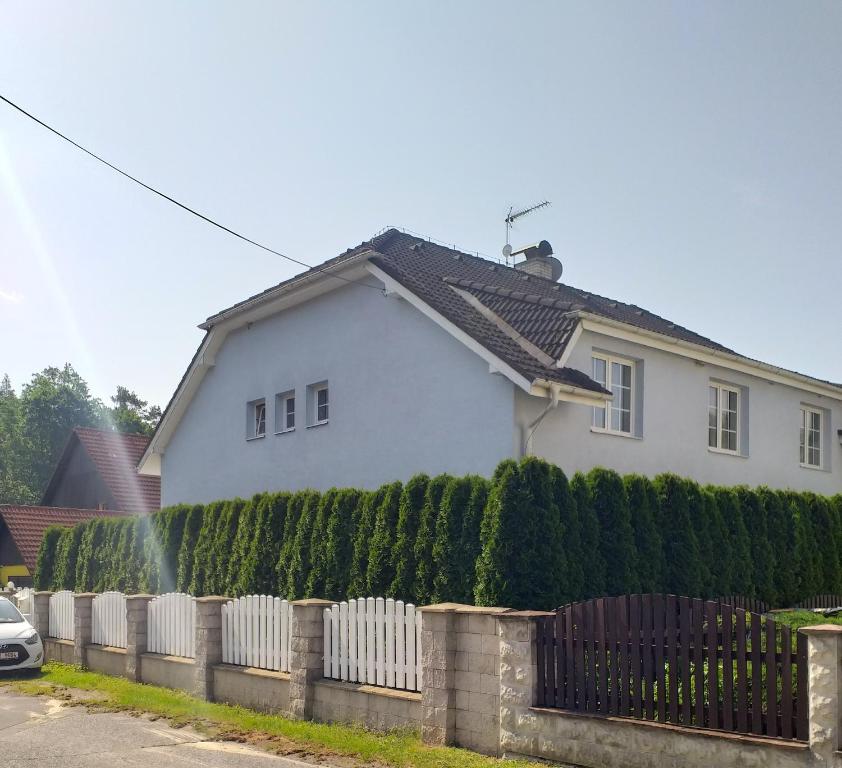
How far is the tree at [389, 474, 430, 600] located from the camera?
11703mm

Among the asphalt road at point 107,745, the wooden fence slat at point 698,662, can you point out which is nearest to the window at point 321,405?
the asphalt road at point 107,745

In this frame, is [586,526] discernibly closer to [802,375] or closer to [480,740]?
[480,740]

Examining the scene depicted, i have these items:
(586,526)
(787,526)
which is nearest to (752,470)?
(787,526)

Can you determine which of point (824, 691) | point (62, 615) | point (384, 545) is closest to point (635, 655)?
point (824, 691)

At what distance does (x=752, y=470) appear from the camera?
19531mm

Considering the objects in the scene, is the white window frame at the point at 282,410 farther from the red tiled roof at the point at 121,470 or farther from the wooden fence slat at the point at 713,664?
the red tiled roof at the point at 121,470

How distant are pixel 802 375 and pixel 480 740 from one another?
1438cm

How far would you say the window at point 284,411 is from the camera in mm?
19547

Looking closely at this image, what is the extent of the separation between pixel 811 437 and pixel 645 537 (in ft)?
38.7

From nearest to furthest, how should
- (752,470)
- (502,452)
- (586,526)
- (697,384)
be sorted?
(586,526) → (502,452) → (697,384) → (752,470)

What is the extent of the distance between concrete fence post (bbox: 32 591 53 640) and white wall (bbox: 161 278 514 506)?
13.1ft

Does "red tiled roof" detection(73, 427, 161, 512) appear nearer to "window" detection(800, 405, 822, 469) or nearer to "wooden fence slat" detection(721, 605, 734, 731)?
"window" detection(800, 405, 822, 469)

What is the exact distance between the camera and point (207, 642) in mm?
12680

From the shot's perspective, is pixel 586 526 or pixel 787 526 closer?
pixel 586 526
